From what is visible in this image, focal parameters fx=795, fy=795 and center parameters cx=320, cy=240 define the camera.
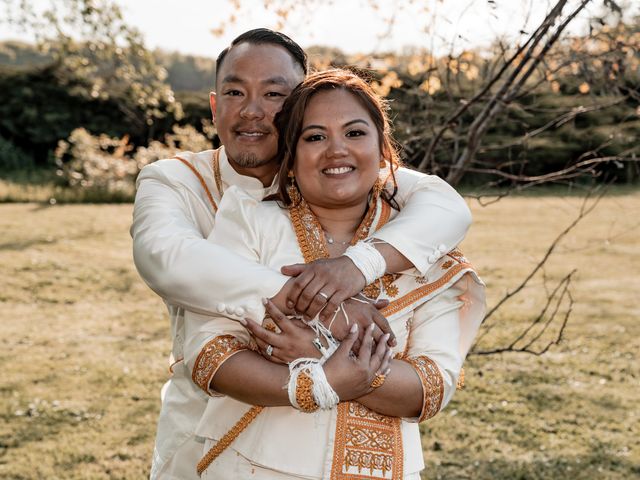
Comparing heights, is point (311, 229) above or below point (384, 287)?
above

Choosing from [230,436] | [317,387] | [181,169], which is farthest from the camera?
[181,169]

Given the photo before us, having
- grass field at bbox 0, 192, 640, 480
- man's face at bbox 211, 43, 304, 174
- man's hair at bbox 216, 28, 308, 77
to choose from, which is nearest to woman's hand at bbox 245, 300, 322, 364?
man's face at bbox 211, 43, 304, 174

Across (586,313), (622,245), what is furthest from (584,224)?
(586,313)

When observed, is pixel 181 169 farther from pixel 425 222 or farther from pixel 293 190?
pixel 425 222

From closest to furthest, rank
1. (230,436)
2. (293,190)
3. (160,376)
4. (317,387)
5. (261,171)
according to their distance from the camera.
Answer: (317,387), (230,436), (293,190), (261,171), (160,376)

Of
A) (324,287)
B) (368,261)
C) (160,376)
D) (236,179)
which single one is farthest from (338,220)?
(160,376)

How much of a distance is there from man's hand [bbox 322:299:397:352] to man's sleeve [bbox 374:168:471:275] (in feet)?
0.71

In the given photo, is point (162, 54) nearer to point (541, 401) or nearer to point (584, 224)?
point (584, 224)

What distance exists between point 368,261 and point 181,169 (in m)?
1.13

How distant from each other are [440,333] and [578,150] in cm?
1839

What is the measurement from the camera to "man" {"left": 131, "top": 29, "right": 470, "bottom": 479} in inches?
86.2

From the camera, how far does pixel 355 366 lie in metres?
2.11

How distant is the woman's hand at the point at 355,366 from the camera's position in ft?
6.89

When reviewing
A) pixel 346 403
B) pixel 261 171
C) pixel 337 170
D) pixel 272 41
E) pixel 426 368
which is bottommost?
pixel 346 403
